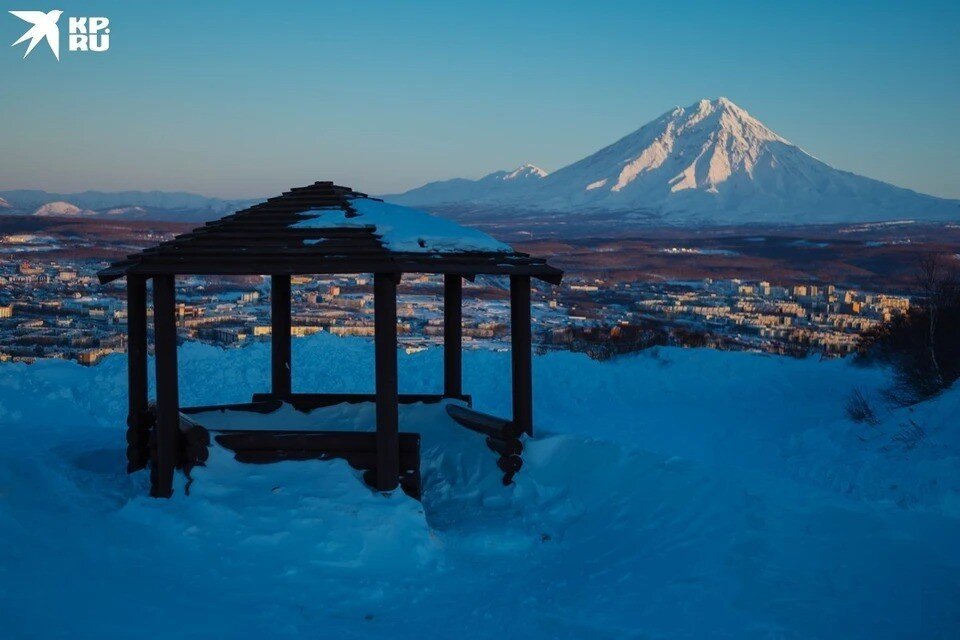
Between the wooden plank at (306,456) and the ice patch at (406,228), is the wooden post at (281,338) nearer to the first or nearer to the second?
the ice patch at (406,228)

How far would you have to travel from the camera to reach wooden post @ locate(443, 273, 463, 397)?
10570 millimetres

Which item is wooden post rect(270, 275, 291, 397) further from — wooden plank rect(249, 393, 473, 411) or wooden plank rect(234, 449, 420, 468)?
wooden plank rect(234, 449, 420, 468)

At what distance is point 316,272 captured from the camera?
7.41 metres

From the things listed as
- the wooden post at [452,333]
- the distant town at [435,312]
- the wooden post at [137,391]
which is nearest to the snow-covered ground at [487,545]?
the wooden post at [137,391]

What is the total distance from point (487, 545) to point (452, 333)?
11.9 ft

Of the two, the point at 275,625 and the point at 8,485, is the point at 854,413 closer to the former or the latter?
the point at 275,625

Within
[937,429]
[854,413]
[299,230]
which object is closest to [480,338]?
[854,413]

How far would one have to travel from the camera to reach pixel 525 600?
6.35 meters

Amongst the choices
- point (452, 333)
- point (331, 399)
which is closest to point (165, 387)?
point (331, 399)

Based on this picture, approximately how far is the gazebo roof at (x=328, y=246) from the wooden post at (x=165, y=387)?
1.03 ft

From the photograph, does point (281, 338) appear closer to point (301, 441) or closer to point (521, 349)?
point (301, 441)

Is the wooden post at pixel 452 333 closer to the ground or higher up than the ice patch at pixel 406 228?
closer to the ground

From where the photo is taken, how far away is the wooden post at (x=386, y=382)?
7633mm

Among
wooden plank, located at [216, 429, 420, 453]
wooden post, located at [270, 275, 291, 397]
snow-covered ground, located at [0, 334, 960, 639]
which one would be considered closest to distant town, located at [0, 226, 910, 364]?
wooden post, located at [270, 275, 291, 397]
